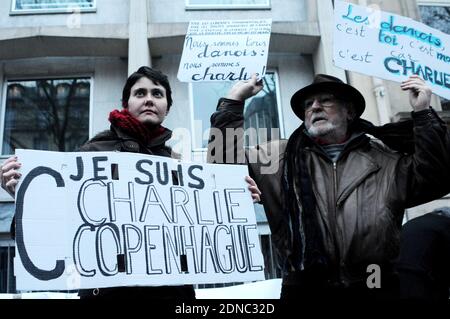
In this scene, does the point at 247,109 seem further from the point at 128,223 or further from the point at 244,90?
the point at 128,223

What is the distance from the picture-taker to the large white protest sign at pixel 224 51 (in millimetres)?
2850

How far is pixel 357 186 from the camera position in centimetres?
235

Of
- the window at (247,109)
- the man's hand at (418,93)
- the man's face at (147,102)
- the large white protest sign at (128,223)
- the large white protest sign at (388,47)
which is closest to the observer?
the large white protest sign at (128,223)

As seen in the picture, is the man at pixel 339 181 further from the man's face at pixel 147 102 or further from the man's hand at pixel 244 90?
the man's face at pixel 147 102

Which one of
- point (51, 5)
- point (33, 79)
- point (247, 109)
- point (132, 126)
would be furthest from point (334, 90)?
point (51, 5)

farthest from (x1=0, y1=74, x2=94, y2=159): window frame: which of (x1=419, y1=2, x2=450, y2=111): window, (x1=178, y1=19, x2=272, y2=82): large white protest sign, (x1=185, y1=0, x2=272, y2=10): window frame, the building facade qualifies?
(x1=419, y1=2, x2=450, y2=111): window

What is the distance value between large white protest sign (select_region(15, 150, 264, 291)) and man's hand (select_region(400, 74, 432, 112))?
1.11m

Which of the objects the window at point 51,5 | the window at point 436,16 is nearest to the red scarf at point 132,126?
the window at point 51,5

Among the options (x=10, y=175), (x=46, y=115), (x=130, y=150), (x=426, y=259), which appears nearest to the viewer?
(x=10, y=175)

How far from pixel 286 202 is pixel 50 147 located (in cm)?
626

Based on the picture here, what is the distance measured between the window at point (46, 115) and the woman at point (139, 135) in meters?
5.62

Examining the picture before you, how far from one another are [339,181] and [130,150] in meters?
1.12
